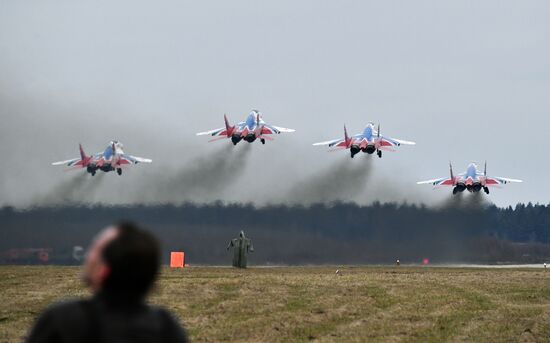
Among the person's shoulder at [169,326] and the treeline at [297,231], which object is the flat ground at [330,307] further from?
the treeline at [297,231]

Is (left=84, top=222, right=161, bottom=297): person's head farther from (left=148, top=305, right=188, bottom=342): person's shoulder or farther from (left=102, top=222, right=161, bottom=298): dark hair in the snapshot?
(left=148, top=305, right=188, bottom=342): person's shoulder

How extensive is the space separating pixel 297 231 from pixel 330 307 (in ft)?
225

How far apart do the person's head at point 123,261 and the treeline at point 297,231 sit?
90.2 m

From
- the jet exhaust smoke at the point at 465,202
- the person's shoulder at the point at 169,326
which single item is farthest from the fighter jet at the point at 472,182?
the person's shoulder at the point at 169,326

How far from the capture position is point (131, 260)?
673 cm

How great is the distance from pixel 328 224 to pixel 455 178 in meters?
17.7

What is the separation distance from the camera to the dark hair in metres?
6.68

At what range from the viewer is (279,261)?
328ft

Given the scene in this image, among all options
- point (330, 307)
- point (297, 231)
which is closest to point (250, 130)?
point (297, 231)

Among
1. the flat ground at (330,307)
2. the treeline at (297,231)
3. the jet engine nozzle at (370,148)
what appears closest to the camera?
the flat ground at (330,307)

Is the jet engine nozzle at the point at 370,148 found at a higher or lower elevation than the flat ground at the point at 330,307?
higher

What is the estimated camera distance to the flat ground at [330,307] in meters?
33.7

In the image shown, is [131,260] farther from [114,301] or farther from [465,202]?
[465,202]

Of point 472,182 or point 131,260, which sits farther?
point 472,182
